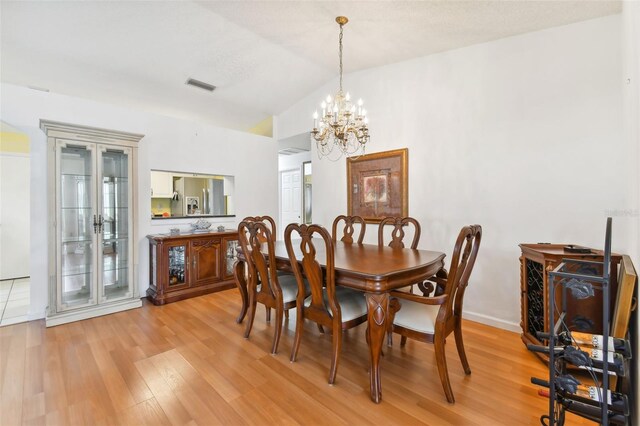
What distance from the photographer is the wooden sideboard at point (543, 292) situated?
2047 mm

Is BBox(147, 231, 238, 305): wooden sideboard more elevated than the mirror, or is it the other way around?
the mirror

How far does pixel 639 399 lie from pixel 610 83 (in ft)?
8.23

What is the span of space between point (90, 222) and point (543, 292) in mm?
4443

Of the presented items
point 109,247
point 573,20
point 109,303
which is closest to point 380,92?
point 573,20

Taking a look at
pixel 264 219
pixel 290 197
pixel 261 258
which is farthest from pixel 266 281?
pixel 290 197

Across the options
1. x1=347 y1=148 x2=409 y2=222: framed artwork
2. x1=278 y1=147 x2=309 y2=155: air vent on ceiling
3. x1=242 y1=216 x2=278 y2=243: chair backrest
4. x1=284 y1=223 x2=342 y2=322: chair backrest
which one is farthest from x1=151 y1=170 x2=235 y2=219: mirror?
x1=284 y1=223 x2=342 y2=322: chair backrest

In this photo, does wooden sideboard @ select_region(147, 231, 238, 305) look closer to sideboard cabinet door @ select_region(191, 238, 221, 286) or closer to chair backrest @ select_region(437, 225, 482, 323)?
sideboard cabinet door @ select_region(191, 238, 221, 286)

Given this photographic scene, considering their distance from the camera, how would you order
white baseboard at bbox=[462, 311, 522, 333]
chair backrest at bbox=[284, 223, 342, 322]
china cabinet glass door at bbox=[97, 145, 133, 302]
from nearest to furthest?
chair backrest at bbox=[284, 223, 342, 322]
white baseboard at bbox=[462, 311, 522, 333]
china cabinet glass door at bbox=[97, 145, 133, 302]

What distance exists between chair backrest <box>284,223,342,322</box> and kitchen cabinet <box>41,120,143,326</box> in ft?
8.01

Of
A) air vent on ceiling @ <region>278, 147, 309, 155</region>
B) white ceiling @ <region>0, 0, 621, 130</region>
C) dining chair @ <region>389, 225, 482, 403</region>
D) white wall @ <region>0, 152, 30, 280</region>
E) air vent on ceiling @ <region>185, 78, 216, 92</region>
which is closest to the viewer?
dining chair @ <region>389, 225, 482, 403</region>

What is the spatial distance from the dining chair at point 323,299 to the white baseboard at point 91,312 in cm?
227

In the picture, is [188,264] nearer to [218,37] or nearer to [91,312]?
[91,312]

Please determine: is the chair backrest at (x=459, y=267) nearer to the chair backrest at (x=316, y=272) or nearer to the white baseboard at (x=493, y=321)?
the chair backrest at (x=316, y=272)

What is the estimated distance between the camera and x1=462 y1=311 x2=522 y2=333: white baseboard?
9.39ft
